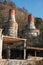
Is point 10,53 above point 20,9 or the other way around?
the other way around

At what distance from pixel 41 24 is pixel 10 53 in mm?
26826

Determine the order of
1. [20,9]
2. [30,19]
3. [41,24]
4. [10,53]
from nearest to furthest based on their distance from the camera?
[10,53]
[30,19]
[41,24]
[20,9]

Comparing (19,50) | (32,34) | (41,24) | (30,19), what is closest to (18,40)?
(19,50)

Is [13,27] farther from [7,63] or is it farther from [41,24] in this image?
[41,24]

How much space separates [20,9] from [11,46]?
56782 millimetres

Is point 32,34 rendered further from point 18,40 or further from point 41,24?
point 41,24

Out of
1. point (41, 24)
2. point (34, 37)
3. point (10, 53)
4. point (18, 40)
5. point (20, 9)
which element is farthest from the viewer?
point (20, 9)

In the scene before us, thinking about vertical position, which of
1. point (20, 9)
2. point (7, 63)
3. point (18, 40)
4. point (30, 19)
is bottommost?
point (7, 63)

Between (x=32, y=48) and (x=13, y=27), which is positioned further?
(x=13, y=27)

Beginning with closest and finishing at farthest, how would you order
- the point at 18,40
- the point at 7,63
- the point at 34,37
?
the point at 7,63 → the point at 18,40 → the point at 34,37

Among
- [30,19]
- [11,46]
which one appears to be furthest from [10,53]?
[30,19]

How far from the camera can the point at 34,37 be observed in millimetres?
42844

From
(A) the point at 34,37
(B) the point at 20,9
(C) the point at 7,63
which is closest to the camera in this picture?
(C) the point at 7,63

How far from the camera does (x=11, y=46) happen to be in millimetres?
38375
